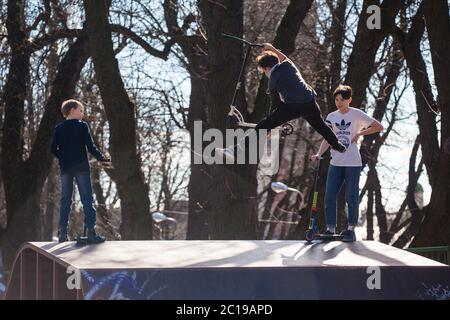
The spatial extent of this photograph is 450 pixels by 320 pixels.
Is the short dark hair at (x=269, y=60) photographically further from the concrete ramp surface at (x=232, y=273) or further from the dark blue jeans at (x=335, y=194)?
the concrete ramp surface at (x=232, y=273)

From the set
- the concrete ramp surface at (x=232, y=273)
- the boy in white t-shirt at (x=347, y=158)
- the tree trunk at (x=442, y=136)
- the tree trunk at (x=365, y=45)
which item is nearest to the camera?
the concrete ramp surface at (x=232, y=273)

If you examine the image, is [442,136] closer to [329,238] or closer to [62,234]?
[329,238]

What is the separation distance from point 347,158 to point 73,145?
3.04 meters

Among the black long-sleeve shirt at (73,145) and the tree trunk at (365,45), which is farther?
the tree trunk at (365,45)

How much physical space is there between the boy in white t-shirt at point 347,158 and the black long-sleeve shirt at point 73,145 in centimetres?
256

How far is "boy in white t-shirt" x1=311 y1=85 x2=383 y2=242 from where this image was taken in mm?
10445

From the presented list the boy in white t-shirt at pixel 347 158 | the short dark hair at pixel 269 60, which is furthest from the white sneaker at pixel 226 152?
the short dark hair at pixel 269 60

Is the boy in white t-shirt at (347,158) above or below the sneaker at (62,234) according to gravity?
above

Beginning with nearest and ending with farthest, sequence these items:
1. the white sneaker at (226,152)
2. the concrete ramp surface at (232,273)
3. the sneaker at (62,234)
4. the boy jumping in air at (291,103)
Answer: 1. the concrete ramp surface at (232,273)
2. the boy jumping in air at (291,103)
3. the sneaker at (62,234)
4. the white sneaker at (226,152)

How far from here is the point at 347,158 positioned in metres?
10.4

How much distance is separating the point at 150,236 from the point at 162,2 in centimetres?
693

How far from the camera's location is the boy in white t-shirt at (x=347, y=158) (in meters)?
10.4

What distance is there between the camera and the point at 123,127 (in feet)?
48.7
